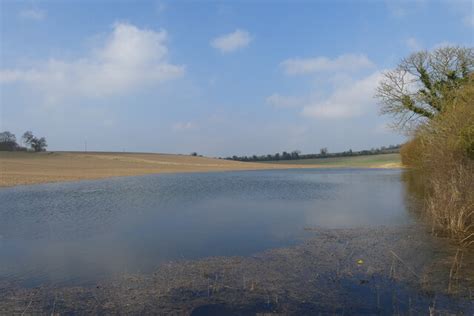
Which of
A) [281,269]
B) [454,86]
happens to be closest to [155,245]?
[281,269]

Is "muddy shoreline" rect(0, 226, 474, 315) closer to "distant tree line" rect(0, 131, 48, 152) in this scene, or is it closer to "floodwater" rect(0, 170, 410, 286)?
"floodwater" rect(0, 170, 410, 286)

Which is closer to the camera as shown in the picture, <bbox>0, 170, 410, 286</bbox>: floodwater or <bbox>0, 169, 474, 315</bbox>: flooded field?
<bbox>0, 169, 474, 315</bbox>: flooded field

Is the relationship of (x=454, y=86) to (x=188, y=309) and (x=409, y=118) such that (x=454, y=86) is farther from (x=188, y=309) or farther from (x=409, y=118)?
(x=188, y=309)

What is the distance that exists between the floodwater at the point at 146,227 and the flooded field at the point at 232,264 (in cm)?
5

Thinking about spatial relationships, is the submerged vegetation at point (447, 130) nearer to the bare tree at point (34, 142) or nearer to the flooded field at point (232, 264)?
the flooded field at point (232, 264)

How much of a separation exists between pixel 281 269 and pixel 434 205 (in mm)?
6656

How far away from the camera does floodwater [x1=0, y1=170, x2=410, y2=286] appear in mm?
8203

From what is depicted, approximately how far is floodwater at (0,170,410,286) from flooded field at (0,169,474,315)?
0.16 feet

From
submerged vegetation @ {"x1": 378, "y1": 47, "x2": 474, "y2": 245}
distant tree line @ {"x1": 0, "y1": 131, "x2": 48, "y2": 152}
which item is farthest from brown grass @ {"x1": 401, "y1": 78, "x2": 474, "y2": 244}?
distant tree line @ {"x1": 0, "y1": 131, "x2": 48, "y2": 152}

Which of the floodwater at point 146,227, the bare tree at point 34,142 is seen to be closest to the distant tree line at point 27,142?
the bare tree at point 34,142

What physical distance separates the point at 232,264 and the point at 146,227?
5489mm

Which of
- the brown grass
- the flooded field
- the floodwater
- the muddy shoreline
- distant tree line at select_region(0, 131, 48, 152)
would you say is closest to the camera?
the muddy shoreline

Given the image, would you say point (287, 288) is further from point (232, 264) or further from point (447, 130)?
point (447, 130)

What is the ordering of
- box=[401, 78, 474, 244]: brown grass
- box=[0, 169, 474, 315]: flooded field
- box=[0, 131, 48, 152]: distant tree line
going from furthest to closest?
box=[0, 131, 48, 152]: distant tree line < box=[401, 78, 474, 244]: brown grass < box=[0, 169, 474, 315]: flooded field
